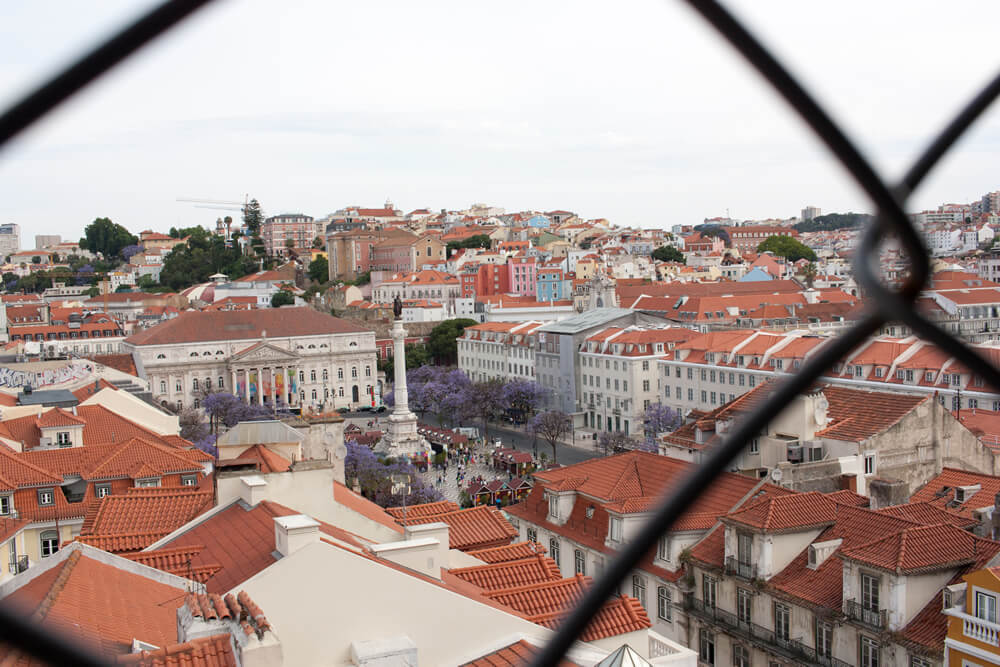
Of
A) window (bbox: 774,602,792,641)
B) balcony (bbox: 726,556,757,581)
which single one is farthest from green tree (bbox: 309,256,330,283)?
window (bbox: 774,602,792,641)

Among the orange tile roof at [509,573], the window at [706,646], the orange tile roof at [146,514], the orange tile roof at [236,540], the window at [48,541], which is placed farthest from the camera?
the window at [48,541]

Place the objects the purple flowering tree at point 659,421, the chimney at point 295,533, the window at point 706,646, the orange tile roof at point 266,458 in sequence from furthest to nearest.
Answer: the purple flowering tree at point 659,421 < the window at point 706,646 < the orange tile roof at point 266,458 < the chimney at point 295,533

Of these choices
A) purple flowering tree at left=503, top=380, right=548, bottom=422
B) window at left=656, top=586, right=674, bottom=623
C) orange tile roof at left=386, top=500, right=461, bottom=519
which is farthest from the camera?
purple flowering tree at left=503, top=380, right=548, bottom=422

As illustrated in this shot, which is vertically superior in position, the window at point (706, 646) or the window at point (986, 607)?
the window at point (986, 607)

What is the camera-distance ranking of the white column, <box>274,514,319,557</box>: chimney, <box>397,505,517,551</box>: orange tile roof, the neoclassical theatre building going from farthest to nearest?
the neoclassical theatre building
the white column
<box>397,505,517,551</box>: orange tile roof
<box>274,514,319,557</box>: chimney

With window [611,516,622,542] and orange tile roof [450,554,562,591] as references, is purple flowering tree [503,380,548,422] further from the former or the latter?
orange tile roof [450,554,562,591]

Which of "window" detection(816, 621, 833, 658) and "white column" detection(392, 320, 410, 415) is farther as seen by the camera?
"white column" detection(392, 320, 410, 415)

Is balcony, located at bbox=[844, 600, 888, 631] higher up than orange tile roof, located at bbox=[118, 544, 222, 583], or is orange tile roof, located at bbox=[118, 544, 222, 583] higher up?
orange tile roof, located at bbox=[118, 544, 222, 583]

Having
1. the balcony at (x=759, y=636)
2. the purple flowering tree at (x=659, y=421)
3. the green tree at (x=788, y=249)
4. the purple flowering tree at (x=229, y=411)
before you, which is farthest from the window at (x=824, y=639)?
the green tree at (x=788, y=249)

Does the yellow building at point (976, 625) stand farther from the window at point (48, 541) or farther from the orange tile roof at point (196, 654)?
Result: the window at point (48, 541)
